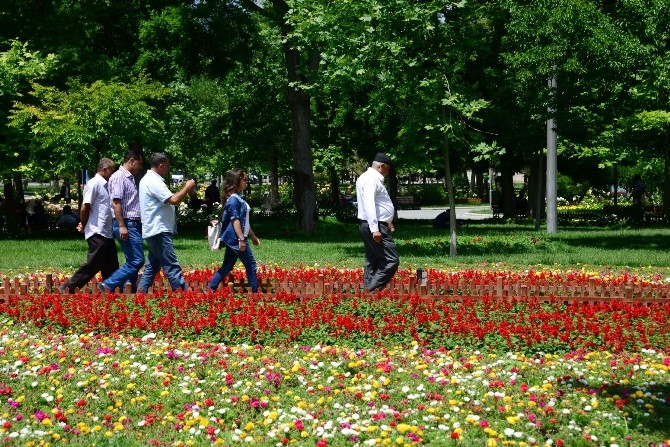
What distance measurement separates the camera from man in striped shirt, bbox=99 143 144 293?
378 inches

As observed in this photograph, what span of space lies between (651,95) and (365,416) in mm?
13755

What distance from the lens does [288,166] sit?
43.1 metres

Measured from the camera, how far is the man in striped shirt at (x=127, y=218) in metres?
9.60

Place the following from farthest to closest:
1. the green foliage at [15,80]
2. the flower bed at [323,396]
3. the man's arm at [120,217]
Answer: the green foliage at [15,80]
the man's arm at [120,217]
the flower bed at [323,396]

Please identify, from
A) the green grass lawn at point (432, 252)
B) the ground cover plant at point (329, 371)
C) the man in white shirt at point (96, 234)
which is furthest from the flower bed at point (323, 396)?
the green grass lawn at point (432, 252)

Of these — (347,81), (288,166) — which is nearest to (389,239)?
(347,81)

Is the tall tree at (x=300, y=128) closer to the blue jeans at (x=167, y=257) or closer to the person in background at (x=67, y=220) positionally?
the person in background at (x=67, y=220)

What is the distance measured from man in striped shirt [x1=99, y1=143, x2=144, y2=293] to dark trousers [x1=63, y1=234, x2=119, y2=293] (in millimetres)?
202

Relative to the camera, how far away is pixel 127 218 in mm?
9867

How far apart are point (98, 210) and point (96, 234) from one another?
29 cm

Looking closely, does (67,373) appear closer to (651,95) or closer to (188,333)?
(188,333)

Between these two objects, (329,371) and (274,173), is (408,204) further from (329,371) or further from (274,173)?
(329,371)

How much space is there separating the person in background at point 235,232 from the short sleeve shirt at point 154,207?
2.22 feet

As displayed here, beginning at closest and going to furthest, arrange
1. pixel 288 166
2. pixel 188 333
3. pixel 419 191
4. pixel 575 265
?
pixel 188 333 → pixel 575 265 → pixel 288 166 → pixel 419 191
